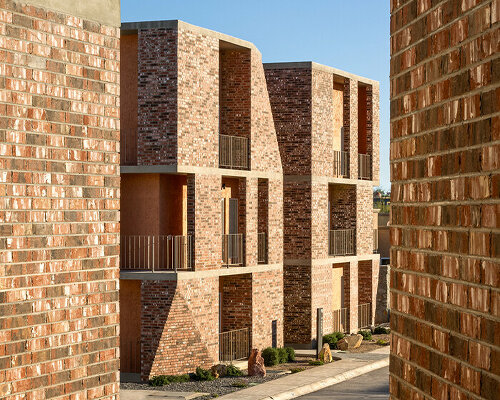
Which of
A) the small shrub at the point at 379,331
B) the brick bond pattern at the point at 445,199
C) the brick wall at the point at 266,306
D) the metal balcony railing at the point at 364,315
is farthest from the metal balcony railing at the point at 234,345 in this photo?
the brick bond pattern at the point at 445,199

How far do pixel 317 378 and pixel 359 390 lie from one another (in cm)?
204

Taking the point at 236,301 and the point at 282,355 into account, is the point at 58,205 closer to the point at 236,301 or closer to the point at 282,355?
the point at 236,301

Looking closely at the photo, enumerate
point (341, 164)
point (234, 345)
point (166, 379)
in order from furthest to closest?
1. point (341, 164)
2. point (234, 345)
3. point (166, 379)

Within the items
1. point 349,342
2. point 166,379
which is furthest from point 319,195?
point 166,379

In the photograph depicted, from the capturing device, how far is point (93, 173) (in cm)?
688

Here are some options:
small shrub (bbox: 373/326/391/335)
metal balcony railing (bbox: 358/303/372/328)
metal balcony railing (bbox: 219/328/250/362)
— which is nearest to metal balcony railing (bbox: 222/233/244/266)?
metal balcony railing (bbox: 219/328/250/362)

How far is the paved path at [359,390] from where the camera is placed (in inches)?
1103

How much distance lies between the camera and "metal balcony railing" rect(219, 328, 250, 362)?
3328cm

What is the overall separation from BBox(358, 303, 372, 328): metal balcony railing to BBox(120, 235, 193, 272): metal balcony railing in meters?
16.4

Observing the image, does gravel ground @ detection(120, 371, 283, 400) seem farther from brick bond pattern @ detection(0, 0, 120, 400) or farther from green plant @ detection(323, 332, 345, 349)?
brick bond pattern @ detection(0, 0, 120, 400)

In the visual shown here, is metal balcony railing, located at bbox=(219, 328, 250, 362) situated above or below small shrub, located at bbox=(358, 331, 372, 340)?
above

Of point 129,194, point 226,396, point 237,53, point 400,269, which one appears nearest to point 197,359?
point 226,396

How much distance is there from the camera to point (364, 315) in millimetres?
45719

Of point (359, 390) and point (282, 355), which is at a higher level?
point (282, 355)
